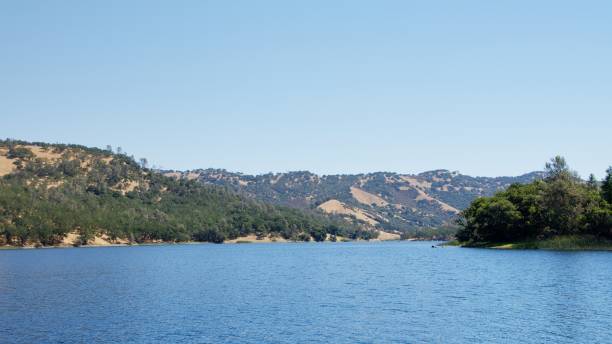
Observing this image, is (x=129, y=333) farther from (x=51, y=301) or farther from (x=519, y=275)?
(x=519, y=275)

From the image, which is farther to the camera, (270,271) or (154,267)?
(154,267)

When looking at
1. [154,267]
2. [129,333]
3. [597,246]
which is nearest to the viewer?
[129,333]

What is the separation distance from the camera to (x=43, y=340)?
→ 202ft

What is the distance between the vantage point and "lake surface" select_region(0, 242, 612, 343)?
2504 inches

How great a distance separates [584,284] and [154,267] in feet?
343

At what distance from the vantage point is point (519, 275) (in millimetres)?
117750

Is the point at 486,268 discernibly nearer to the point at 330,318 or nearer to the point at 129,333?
the point at 330,318

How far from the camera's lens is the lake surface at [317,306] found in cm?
6359

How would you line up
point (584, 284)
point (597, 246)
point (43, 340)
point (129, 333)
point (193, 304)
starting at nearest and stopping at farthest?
point (43, 340) < point (129, 333) < point (193, 304) < point (584, 284) < point (597, 246)

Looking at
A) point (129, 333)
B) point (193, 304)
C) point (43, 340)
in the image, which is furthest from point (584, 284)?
point (43, 340)

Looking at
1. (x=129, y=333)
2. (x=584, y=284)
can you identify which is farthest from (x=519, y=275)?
(x=129, y=333)

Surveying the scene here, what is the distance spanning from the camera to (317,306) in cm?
8362

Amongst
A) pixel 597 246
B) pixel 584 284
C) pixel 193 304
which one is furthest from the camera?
pixel 597 246

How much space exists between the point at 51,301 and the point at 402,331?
54.4m
